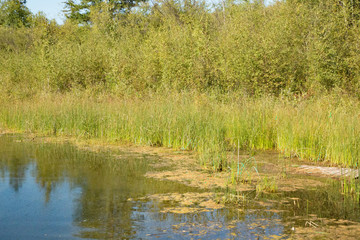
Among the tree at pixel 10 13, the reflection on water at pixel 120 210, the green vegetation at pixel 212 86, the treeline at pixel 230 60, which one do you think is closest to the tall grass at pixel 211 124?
the green vegetation at pixel 212 86

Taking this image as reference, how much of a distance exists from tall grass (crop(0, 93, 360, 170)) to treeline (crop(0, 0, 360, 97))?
234cm

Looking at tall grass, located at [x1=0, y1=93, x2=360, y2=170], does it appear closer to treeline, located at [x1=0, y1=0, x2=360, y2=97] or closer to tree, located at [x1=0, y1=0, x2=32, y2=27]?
treeline, located at [x1=0, y1=0, x2=360, y2=97]

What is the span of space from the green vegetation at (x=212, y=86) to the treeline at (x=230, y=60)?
5 centimetres

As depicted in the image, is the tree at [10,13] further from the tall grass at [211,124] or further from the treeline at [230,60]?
the tall grass at [211,124]

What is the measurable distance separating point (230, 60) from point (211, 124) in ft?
23.8

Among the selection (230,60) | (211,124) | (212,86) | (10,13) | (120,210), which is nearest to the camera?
(120,210)

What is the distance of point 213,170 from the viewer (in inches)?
274

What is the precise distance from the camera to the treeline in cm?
1357

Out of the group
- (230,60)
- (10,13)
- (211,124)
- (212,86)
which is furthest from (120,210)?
(10,13)

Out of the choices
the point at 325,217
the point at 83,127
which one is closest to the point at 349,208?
the point at 325,217

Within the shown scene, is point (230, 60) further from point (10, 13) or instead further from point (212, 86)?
point (10, 13)

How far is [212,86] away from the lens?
15.1 m

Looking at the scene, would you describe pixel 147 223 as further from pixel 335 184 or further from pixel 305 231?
pixel 335 184

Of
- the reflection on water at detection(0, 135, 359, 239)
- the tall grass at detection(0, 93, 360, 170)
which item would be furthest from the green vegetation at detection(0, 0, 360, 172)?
the reflection on water at detection(0, 135, 359, 239)
